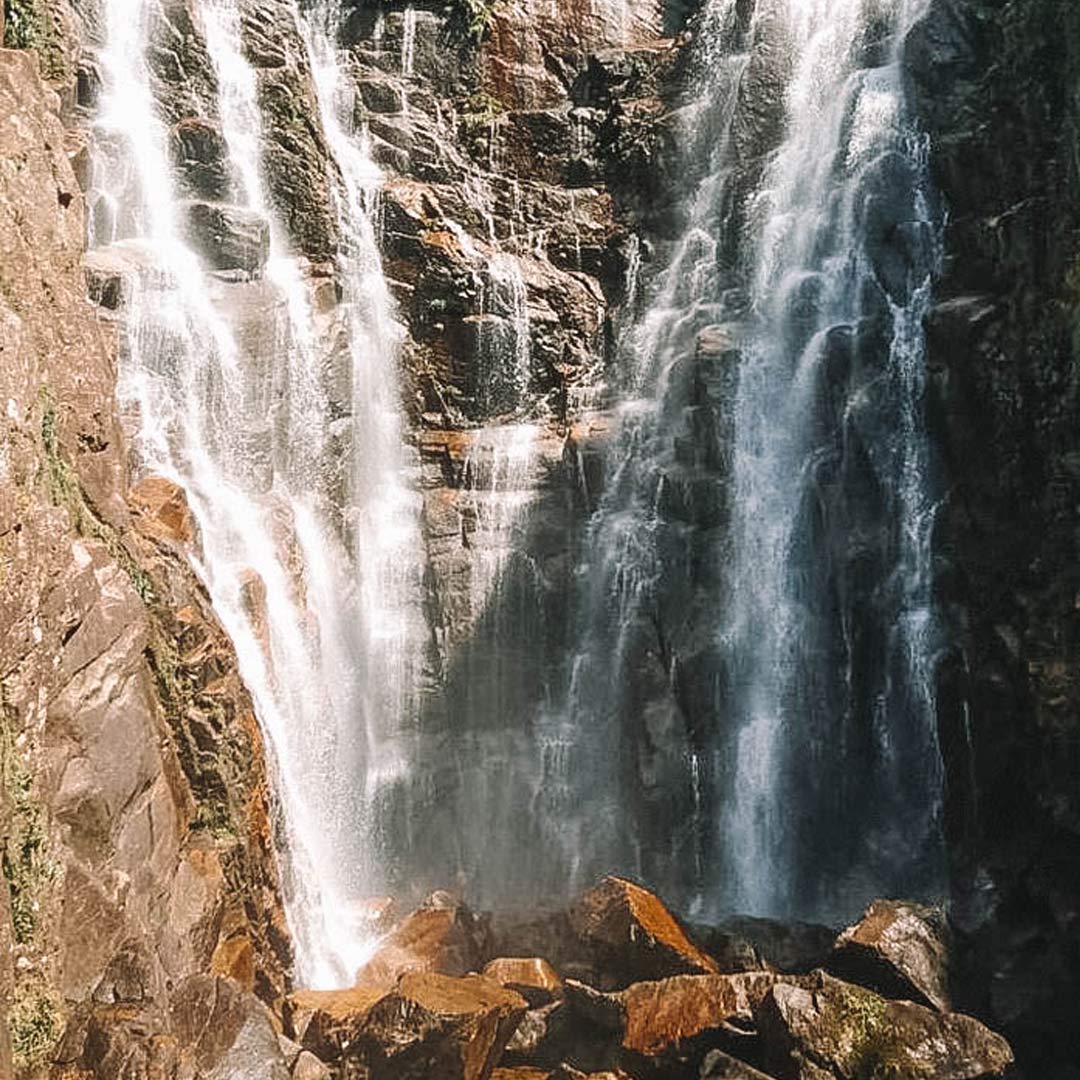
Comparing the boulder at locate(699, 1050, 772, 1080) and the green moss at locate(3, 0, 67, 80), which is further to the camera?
the green moss at locate(3, 0, 67, 80)

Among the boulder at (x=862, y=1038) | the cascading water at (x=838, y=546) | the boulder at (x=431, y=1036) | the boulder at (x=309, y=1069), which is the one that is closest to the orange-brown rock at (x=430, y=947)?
the boulder at (x=431, y=1036)

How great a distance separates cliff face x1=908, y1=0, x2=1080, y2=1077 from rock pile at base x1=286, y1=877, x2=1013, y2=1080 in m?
2.41

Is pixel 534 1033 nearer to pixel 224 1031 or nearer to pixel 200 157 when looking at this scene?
pixel 224 1031

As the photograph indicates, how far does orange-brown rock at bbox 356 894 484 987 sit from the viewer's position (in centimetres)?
1925

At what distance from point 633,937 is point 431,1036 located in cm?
388

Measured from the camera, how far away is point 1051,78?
77.4 feet

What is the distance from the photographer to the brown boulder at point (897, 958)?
53.4ft

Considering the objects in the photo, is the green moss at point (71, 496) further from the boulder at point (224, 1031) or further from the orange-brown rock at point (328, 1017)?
the orange-brown rock at point (328, 1017)

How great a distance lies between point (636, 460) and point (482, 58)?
45.4 feet

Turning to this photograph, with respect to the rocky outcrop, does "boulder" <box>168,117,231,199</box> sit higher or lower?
higher

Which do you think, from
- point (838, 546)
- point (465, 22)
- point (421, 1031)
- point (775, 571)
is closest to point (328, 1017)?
point (421, 1031)

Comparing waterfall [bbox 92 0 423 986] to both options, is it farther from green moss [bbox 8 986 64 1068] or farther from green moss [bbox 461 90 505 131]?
green moss [bbox 8 986 64 1068]

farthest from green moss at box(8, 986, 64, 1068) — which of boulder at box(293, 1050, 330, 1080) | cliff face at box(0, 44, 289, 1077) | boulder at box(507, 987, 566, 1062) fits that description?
boulder at box(507, 987, 566, 1062)

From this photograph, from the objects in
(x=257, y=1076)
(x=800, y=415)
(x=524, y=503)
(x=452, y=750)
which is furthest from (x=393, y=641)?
(x=257, y=1076)
